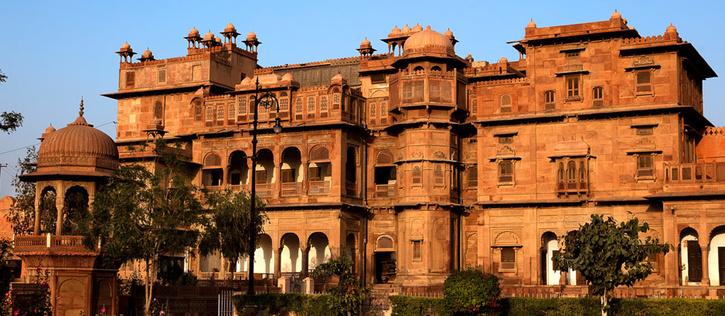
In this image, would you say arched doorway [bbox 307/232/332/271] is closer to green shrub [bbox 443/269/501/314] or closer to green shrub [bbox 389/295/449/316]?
green shrub [bbox 389/295/449/316]

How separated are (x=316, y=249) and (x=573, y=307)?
2082 centimetres

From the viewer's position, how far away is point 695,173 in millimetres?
46625

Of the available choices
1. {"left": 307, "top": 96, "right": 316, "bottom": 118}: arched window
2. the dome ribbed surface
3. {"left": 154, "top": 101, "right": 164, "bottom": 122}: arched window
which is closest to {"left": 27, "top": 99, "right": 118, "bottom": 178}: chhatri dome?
the dome ribbed surface

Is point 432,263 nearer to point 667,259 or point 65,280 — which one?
point 667,259

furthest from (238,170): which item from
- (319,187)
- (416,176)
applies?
(416,176)

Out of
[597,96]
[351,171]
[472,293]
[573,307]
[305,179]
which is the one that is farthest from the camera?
[351,171]

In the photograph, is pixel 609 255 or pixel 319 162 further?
pixel 319 162

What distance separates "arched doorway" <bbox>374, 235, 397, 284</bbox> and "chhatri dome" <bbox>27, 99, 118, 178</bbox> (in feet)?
50.0

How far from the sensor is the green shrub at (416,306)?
4175 cm

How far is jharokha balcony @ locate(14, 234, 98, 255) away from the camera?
41.0 meters

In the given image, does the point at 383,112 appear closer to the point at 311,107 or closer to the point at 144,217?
the point at 311,107

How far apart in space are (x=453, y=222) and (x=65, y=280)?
73.4ft

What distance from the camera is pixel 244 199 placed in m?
50.8

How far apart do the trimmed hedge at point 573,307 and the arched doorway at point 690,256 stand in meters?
8.99
